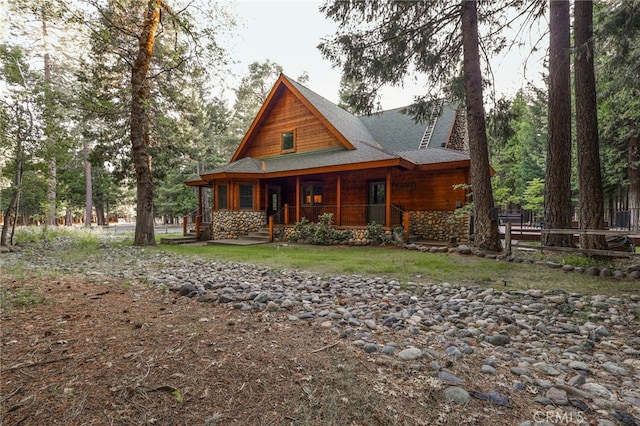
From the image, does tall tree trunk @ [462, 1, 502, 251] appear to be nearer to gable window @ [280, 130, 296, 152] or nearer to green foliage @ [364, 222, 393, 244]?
green foliage @ [364, 222, 393, 244]

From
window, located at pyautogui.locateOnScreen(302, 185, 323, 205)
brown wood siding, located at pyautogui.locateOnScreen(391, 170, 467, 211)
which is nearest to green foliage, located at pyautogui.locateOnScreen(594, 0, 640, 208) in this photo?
brown wood siding, located at pyautogui.locateOnScreen(391, 170, 467, 211)

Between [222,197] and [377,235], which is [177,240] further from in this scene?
Result: [377,235]

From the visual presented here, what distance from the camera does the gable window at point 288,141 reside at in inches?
587

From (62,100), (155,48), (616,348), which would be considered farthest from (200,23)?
(616,348)

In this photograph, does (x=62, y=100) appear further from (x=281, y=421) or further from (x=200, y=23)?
(x=281, y=421)

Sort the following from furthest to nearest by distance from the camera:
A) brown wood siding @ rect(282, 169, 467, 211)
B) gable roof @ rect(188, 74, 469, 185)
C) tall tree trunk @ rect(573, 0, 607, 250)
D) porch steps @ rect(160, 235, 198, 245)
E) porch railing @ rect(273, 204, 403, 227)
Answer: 1. porch steps @ rect(160, 235, 198, 245)
2. porch railing @ rect(273, 204, 403, 227)
3. brown wood siding @ rect(282, 169, 467, 211)
4. gable roof @ rect(188, 74, 469, 185)
5. tall tree trunk @ rect(573, 0, 607, 250)

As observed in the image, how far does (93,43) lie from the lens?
10.4 meters

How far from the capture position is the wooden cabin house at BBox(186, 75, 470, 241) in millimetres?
11227

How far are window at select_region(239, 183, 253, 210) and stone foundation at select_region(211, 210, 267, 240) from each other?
396mm

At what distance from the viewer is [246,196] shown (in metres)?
13.9

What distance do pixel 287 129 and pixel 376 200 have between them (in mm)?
6011

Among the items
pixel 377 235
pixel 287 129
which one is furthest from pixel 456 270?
pixel 287 129

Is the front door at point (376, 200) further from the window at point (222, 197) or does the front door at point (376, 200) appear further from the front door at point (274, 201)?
the window at point (222, 197)

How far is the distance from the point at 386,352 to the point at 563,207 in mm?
7863
